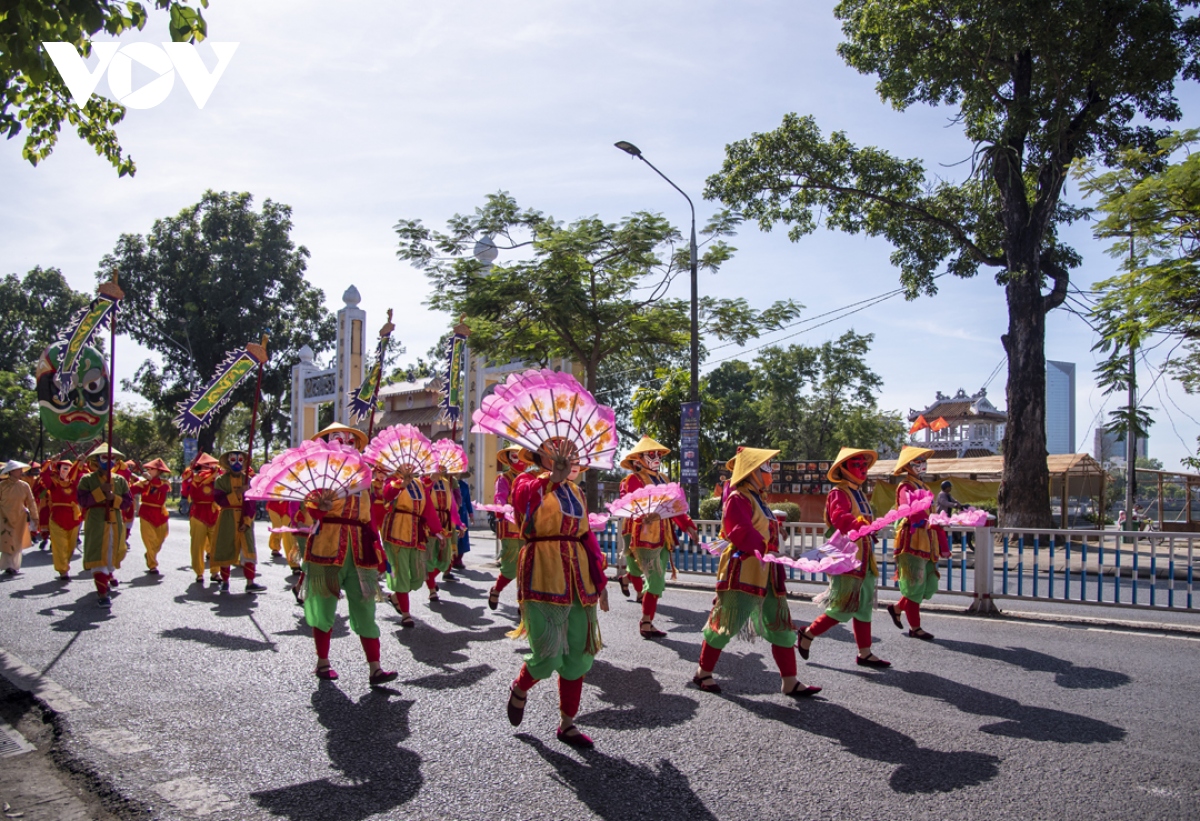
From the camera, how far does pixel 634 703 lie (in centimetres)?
574

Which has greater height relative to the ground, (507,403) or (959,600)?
(507,403)

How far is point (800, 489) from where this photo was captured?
24422 millimetres

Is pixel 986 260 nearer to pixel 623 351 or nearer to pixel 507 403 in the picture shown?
pixel 623 351

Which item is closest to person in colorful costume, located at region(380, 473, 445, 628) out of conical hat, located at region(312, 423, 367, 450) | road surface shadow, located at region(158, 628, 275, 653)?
conical hat, located at region(312, 423, 367, 450)

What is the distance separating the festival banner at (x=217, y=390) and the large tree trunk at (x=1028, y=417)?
15.3m

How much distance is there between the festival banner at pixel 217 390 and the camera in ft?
33.4

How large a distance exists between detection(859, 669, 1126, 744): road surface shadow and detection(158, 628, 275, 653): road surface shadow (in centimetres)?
537

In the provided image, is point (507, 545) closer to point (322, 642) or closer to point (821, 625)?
point (322, 642)

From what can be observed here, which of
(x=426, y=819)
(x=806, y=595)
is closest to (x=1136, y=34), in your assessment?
(x=806, y=595)

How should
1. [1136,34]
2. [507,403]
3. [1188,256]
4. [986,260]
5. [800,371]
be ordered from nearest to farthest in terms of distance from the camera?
1. [507,403]
2. [1188,256]
3. [1136,34]
4. [986,260]
5. [800,371]

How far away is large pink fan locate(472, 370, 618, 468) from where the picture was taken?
15.7ft

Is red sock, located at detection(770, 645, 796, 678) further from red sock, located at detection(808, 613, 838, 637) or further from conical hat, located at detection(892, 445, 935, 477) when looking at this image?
conical hat, located at detection(892, 445, 935, 477)

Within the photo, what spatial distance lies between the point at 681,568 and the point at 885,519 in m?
7.70

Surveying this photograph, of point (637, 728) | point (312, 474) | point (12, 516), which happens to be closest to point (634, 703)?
point (637, 728)
